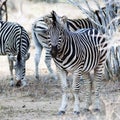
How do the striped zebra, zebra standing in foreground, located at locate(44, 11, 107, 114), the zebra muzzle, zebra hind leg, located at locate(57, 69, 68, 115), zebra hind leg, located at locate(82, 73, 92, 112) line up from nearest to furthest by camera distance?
the zebra muzzle → zebra standing in foreground, located at locate(44, 11, 107, 114) → zebra hind leg, located at locate(57, 69, 68, 115) → zebra hind leg, located at locate(82, 73, 92, 112) → the striped zebra

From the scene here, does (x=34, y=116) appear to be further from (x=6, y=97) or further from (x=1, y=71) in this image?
(x=1, y=71)

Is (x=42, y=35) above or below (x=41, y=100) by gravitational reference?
above

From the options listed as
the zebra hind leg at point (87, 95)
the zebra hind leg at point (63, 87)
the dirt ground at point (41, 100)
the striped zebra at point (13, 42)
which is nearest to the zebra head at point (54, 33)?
the zebra hind leg at point (63, 87)

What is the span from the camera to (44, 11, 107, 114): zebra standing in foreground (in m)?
9.64

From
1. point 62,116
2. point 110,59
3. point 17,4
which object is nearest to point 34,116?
point 62,116

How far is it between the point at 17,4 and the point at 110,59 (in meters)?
17.5

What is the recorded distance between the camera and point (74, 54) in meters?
9.88

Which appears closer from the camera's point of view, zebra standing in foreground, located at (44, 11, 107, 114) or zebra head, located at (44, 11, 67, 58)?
zebra head, located at (44, 11, 67, 58)

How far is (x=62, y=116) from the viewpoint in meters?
9.76

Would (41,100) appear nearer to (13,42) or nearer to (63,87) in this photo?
(63,87)

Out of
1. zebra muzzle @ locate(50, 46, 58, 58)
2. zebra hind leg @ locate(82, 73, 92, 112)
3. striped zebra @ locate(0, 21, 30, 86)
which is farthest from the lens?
striped zebra @ locate(0, 21, 30, 86)

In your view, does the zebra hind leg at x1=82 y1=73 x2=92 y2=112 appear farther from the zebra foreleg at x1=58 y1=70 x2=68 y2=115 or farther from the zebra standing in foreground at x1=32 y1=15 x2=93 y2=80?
the zebra standing in foreground at x1=32 y1=15 x2=93 y2=80

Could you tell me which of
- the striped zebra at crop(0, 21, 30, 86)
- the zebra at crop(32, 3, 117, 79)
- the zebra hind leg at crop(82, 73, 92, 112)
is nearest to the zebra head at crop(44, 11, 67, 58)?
the zebra hind leg at crop(82, 73, 92, 112)

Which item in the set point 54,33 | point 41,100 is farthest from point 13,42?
point 54,33
